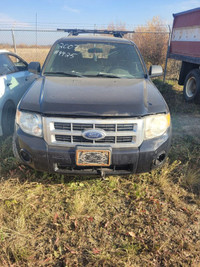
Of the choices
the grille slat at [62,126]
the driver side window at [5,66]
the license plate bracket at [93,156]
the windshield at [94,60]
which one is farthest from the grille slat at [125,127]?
the driver side window at [5,66]

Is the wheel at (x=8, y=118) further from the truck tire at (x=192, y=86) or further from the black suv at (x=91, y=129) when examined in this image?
the truck tire at (x=192, y=86)

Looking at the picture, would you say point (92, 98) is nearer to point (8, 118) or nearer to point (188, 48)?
point (8, 118)

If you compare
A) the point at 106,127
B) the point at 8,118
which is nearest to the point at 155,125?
the point at 106,127

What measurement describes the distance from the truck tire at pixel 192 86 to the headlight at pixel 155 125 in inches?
170

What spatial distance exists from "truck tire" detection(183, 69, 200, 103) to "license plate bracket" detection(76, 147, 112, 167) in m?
4.93

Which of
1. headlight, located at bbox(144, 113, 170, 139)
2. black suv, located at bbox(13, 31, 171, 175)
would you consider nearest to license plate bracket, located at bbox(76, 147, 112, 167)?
black suv, located at bbox(13, 31, 171, 175)

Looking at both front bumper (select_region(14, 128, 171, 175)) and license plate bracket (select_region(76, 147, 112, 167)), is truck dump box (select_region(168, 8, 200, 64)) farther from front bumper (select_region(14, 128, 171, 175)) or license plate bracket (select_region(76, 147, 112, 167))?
license plate bracket (select_region(76, 147, 112, 167))

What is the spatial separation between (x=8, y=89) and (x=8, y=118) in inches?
20.7

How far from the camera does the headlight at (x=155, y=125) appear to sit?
229cm

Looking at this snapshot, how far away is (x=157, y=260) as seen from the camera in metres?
1.88

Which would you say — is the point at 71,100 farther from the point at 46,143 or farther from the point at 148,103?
the point at 148,103

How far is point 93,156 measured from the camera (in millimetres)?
2184

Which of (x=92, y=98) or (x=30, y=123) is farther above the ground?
(x=92, y=98)

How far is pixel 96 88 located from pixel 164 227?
1757 millimetres
